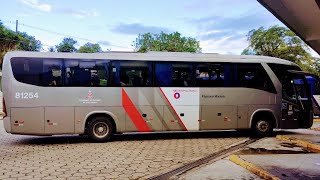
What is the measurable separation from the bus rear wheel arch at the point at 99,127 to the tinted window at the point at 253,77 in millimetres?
4942

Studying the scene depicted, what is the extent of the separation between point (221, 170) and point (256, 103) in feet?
21.2

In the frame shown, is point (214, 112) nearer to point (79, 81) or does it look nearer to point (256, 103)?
point (256, 103)

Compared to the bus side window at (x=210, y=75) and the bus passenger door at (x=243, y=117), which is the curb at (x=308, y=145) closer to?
the bus passenger door at (x=243, y=117)

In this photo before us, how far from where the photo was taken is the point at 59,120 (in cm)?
1219

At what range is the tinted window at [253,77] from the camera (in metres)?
13.7

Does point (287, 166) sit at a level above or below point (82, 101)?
below

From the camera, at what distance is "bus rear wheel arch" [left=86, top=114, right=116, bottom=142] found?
1252 centimetres

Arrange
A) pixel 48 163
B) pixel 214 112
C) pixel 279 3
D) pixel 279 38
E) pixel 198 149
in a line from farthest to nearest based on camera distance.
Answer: pixel 279 38 < pixel 214 112 < pixel 198 149 < pixel 48 163 < pixel 279 3

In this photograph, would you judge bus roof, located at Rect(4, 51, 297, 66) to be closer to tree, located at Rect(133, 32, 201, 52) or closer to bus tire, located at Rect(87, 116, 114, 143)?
bus tire, located at Rect(87, 116, 114, 143)

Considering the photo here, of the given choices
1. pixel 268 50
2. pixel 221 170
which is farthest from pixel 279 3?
pixel 268 50

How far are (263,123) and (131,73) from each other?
5.47 metres

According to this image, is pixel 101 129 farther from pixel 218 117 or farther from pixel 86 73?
pixel 218 117

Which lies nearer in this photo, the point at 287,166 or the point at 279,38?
the point at 287,166

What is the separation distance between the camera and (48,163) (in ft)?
28.7
